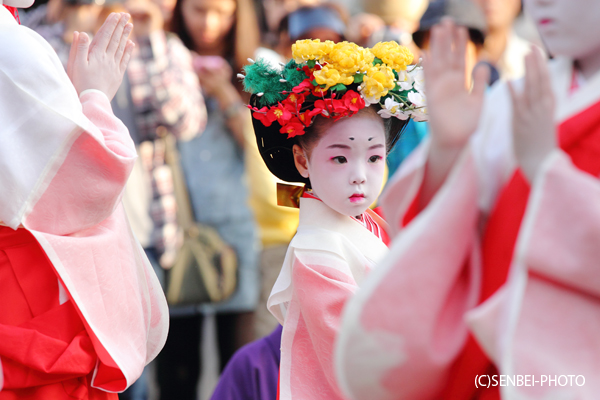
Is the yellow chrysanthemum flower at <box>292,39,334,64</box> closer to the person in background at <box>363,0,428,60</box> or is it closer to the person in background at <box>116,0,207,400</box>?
the person in background at <box>116,0,207,400</box>

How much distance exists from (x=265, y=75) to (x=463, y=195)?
3.09 ft

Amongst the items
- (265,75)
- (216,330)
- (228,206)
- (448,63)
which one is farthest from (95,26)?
(448,63)

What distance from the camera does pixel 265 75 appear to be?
1.92 m

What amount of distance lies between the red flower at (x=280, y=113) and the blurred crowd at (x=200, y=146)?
57.9 inches

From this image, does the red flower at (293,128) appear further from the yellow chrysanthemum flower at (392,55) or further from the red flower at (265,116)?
the yellow chrysanthemum flower at (392,55)

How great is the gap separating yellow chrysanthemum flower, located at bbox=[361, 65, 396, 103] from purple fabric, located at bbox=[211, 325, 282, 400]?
87 cm

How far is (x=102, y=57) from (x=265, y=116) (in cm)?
46

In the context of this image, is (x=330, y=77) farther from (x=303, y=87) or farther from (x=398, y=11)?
(x=398, y=11)

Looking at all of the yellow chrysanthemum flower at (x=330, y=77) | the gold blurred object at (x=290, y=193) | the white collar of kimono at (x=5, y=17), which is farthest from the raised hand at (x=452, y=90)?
the white collar of kimono at (x=5, y=17)

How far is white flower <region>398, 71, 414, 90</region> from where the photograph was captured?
191 centimetres

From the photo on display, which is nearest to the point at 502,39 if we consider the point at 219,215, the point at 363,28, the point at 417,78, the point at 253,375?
the point at 363,28

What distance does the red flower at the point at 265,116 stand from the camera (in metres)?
1.90

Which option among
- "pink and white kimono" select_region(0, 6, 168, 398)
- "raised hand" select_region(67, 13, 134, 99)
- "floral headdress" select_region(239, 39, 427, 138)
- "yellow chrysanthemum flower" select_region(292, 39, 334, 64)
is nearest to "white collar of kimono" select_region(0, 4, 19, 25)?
"pink and white kimono" select_region(0, 6, 168, 398)

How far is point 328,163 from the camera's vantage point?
6.16 feet
